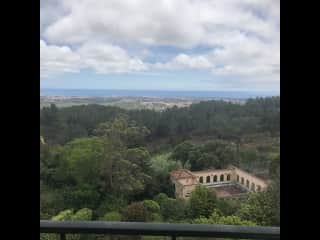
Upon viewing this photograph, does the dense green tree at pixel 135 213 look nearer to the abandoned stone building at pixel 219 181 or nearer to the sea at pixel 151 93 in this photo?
the abandoned stone building at pixel 219 181

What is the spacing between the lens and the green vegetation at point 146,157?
1.98 metres

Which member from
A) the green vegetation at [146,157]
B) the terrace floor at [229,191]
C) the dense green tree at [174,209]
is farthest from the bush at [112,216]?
the terrace floor at [229,191]

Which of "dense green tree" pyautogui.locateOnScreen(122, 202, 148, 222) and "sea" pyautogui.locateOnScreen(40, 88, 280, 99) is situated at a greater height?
"sea" pyautogui.locateOnScreen(40, 88, 280, 99)

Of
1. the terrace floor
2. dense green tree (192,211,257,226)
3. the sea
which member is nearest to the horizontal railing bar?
dense green tree (192,211,257,226)

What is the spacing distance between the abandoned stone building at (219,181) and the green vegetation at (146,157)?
0.13 feet

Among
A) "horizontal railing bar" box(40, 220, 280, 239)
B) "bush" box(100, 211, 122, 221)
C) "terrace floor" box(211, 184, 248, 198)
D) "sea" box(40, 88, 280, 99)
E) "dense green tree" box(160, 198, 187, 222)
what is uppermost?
"sea" box(40, 88, 280, 99)

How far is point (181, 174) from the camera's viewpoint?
2006 mm

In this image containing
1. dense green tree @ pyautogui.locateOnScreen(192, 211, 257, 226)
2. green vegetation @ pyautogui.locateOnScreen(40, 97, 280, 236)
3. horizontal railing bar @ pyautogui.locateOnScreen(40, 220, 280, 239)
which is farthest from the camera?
green vegetation @ pyautogui.locateOnScreen(40, 97, 280, 236)

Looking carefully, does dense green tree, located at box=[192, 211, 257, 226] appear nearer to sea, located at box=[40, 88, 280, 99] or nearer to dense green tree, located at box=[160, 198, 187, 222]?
dense green tree, located at box=[160, 198, 187, 222]

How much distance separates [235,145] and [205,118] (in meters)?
0.27

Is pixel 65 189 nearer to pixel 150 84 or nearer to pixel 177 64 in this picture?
pixel 150 84

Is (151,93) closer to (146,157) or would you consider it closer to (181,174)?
(146,157)

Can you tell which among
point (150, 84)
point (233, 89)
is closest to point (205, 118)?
point (233, 89)

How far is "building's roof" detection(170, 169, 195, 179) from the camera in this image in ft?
6.56
